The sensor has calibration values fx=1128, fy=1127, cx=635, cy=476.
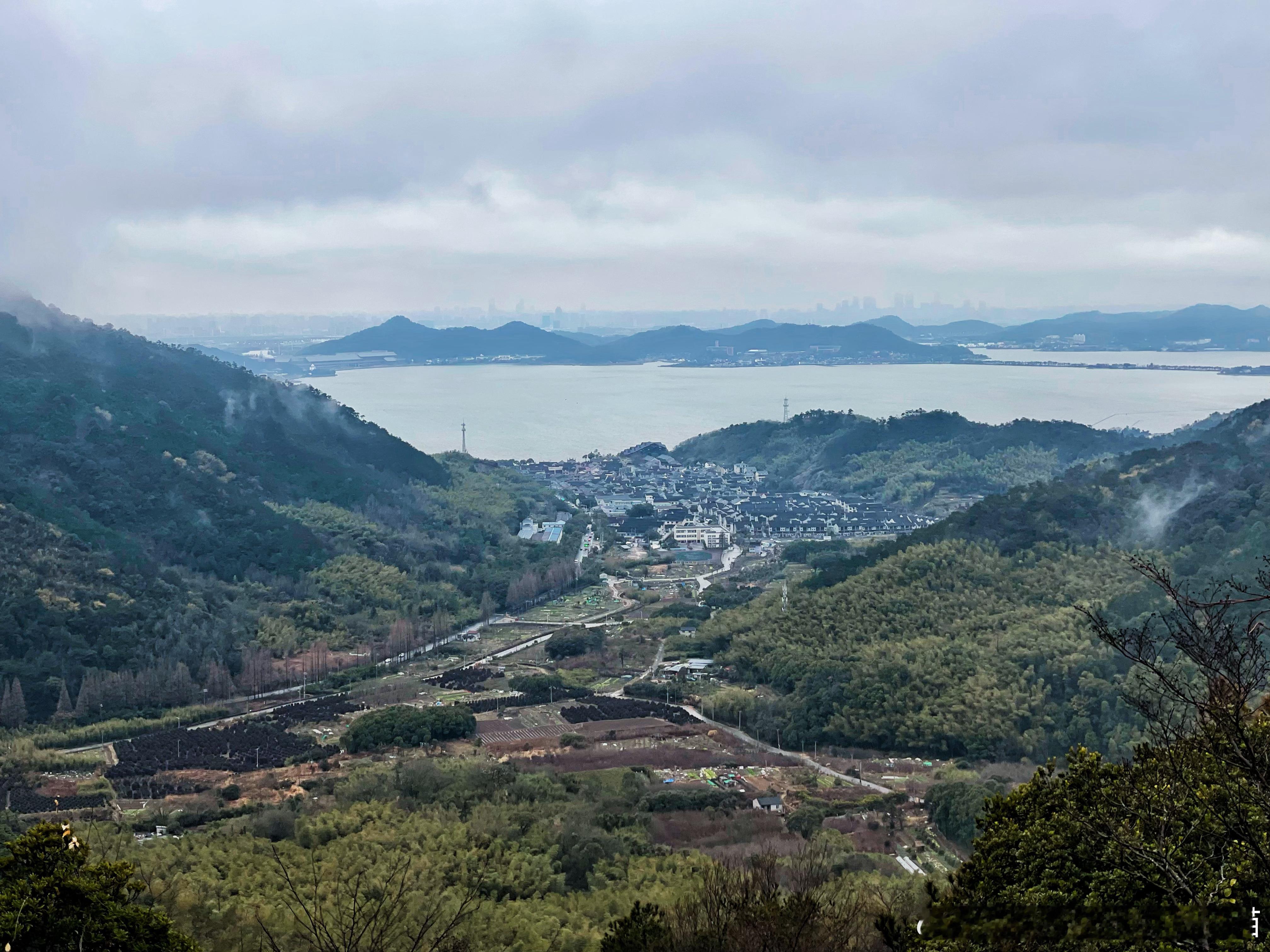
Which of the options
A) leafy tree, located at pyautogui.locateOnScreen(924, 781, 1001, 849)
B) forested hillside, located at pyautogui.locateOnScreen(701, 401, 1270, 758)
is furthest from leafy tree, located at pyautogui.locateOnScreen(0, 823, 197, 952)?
forested hillside, located at pyautogui.locateOnScreen(701, 401, 1270, 758)

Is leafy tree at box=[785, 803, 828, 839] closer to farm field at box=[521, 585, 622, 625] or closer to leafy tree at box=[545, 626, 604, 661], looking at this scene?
leafy tree at box=[545, 626, 604, 661]

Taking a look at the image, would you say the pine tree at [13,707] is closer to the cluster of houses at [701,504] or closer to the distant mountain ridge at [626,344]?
the cluster of houses at [701,504]

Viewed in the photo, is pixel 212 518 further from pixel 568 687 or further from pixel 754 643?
pixel 754 643

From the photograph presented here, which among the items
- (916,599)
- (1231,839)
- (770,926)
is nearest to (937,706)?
(916,599)

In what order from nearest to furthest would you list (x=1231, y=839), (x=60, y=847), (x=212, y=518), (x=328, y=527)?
(x=1231, y=839) < (x=60, y=847) < (x=212, y=518) < (x=328, y=527)

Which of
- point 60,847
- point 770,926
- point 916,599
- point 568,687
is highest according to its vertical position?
point 60,847

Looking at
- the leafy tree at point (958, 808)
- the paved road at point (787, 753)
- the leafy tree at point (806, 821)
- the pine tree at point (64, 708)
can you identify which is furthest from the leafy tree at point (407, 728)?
the leafy tree at point (958, 808)

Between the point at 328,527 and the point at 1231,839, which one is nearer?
the point at 1231,839
